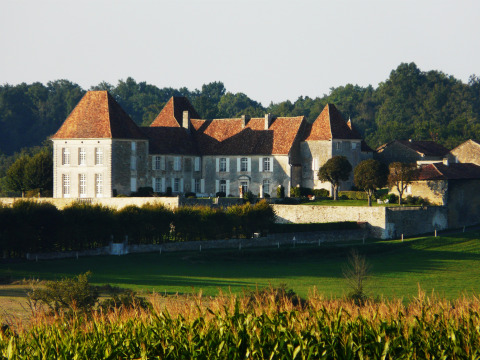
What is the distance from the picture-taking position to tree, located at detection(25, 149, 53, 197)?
76500mm

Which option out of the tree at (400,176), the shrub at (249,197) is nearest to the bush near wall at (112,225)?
the shrub at (249,197)

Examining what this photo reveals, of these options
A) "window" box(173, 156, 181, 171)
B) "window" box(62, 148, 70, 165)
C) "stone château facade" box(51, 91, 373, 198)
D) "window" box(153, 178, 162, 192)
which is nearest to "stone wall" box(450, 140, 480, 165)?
"stone château facade" box(51, 91, 373, 198)

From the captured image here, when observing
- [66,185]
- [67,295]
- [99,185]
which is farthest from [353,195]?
[67,295]

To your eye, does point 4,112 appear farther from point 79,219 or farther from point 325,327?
point 325,327

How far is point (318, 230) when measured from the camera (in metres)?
61.6

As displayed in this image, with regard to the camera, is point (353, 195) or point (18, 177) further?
point (18, 177)

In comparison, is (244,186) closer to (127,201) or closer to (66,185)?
(127,201)

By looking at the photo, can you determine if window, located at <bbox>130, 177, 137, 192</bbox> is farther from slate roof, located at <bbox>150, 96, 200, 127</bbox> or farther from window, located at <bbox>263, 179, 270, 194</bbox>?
slate roof, located at <bbox>150, 96, 200, 127</bbox>

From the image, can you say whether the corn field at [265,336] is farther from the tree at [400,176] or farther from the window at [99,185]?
the window at [99,185]

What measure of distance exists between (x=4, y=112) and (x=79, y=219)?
97823 millimetres

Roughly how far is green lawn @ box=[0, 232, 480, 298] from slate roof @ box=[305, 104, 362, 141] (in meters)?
16.0

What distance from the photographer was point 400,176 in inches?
2601

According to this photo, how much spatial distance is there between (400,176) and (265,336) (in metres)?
46.7

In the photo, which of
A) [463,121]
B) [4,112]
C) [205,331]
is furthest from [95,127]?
[4,112]
